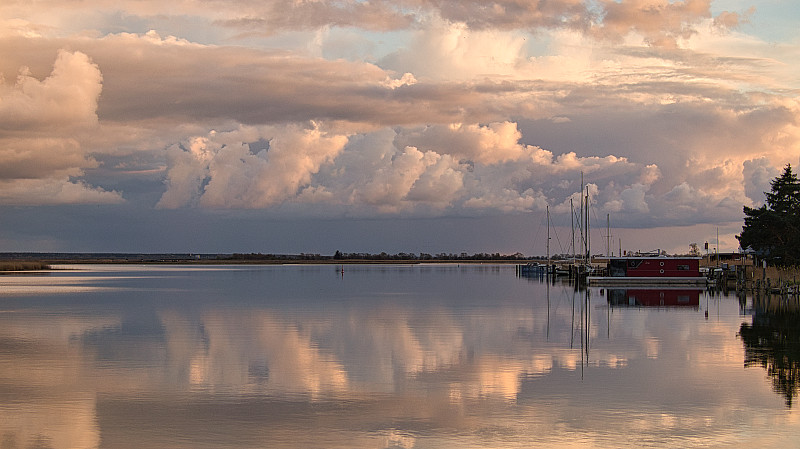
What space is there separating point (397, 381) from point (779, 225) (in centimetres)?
6916

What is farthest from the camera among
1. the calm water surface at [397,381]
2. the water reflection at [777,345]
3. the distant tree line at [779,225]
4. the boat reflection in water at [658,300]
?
the distant tree line at [779,225]

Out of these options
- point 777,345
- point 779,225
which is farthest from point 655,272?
point 777,345

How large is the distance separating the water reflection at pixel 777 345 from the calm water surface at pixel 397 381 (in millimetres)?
125

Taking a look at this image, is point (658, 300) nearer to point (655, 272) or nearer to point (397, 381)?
point (655, 272)

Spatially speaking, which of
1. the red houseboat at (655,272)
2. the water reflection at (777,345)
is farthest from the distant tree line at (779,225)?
the water reflection at (777,345)

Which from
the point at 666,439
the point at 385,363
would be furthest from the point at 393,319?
the point at 666,439

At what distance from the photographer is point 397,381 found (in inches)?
989

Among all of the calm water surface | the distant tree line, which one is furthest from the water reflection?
the distant tree line

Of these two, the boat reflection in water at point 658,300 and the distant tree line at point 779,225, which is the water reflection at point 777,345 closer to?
the boat reflection in water at point 658,300

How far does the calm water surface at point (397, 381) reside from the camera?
18.2 m

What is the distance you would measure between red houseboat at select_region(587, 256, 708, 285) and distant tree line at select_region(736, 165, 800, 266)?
6649 mm

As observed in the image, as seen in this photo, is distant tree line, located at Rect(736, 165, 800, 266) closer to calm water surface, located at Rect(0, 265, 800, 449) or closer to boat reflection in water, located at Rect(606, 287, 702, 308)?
boat reflection in water, located at Rect(606, 287, 702, 308)

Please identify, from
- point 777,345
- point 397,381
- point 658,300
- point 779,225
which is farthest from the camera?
point 779,225

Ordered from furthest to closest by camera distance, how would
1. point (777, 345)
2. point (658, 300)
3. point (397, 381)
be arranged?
point (658, 300) < point (777, 345) < point (397, 381)
